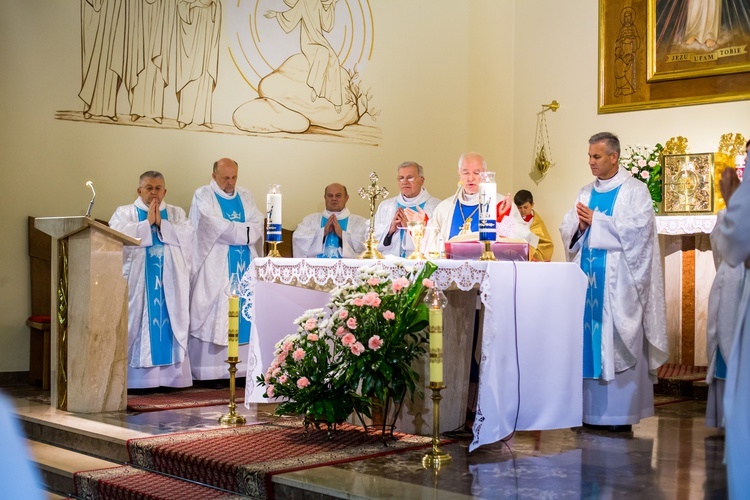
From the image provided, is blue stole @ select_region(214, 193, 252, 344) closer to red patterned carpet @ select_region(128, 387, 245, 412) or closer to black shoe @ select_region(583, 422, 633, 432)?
red patterned carpet @ select_region(128, 387, 245, 412)

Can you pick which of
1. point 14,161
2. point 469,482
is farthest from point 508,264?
point 14,161

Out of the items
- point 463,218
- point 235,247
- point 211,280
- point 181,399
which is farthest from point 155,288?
point 463,218

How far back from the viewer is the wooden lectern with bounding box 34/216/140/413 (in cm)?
667

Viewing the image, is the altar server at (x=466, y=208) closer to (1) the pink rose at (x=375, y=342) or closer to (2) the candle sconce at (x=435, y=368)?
(1) the pink rose at (x=375, y=342)

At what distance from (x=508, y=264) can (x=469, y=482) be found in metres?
1.21

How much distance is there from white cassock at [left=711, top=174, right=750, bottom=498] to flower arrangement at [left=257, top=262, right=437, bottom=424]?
183 centimetres

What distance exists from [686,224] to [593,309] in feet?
9.17

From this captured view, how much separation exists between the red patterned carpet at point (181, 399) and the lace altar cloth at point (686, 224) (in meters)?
4.07

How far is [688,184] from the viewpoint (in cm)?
891

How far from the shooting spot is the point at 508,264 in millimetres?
5035

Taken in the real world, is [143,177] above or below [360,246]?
above

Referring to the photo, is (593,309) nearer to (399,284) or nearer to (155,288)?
(399,284)

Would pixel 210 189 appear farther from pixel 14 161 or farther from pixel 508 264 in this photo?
pixel 508 264

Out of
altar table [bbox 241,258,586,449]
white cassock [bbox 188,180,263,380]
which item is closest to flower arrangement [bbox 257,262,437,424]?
altar table [bbox 241,258,586,449]
